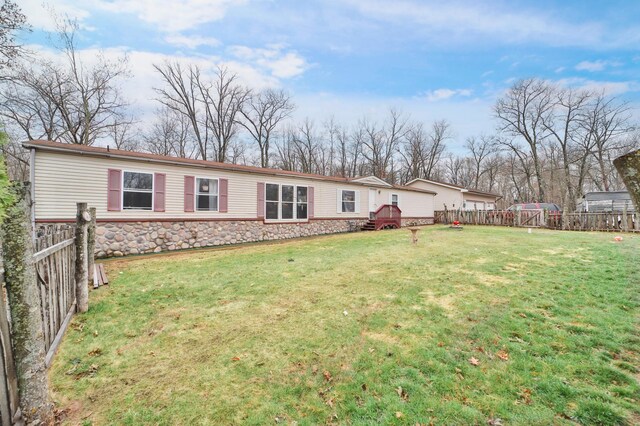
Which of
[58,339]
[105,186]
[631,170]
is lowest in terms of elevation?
[58,339]

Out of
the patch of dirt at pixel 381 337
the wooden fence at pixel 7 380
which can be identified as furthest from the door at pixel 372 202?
the wooden fence at pixel 7 380

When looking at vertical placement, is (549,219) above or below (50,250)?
above

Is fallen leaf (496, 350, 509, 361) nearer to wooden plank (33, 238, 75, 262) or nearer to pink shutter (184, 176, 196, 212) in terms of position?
wooden plank (33, 238, 75, 262)

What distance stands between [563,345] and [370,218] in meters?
14.9

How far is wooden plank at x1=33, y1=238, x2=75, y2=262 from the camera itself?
2.67 metres

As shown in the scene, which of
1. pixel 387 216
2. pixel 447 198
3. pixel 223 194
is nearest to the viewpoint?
pixel 223 194

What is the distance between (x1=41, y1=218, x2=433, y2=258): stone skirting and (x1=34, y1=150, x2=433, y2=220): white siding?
0.34 m

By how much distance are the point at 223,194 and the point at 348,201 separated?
7.67 metres

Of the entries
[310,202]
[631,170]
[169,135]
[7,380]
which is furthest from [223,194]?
[169,135]

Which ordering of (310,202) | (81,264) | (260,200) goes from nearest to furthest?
(81,264) < (260,200) < (310,202)

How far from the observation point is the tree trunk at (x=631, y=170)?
1.55 meters

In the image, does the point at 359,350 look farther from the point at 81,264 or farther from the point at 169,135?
the point at 169,135

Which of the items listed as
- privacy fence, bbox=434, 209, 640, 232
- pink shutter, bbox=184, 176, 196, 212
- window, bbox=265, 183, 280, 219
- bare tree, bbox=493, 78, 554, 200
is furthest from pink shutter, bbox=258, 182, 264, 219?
bare tree, bbox=493, 78, 554, 200

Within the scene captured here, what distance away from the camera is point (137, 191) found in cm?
1020
